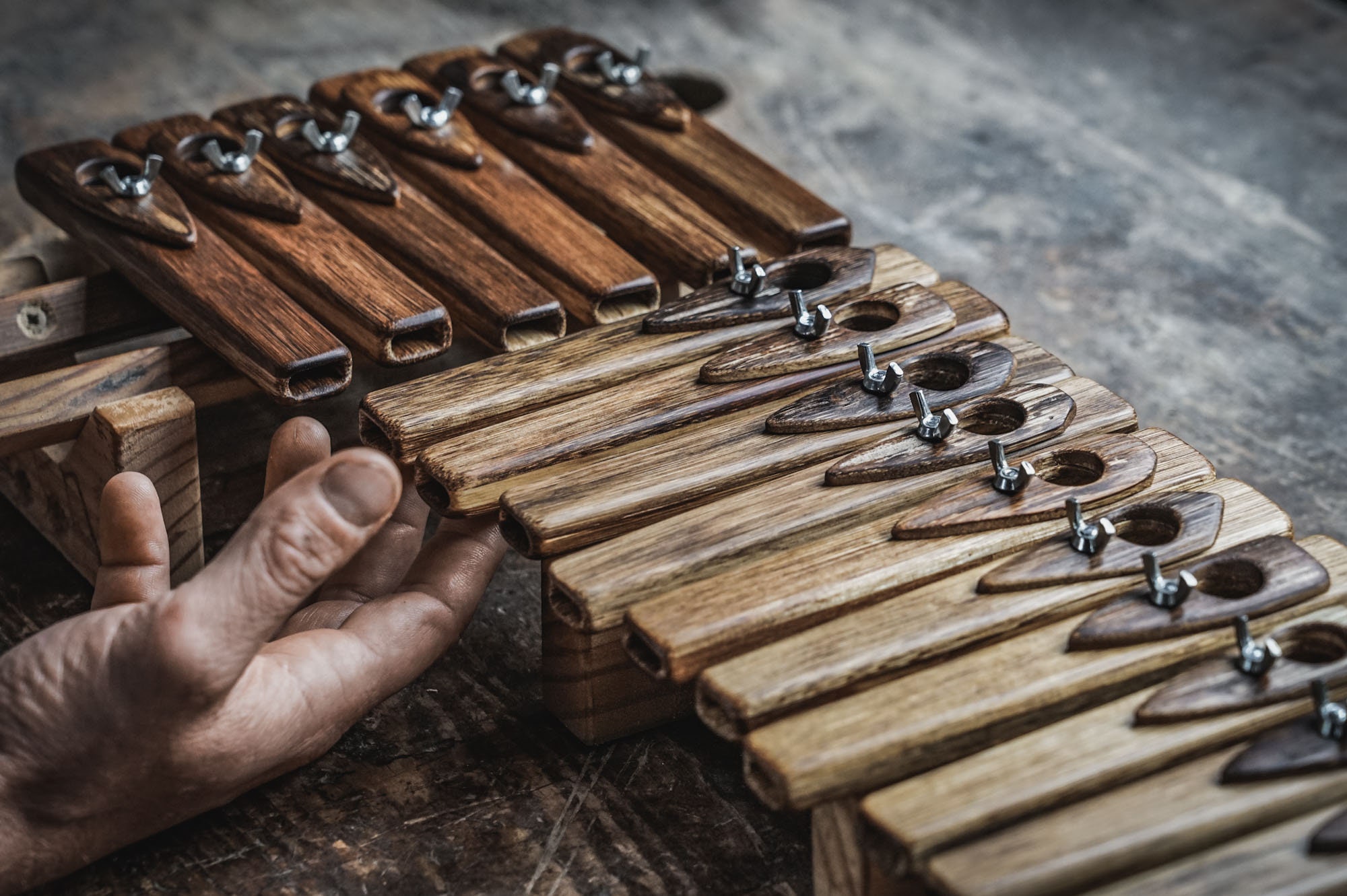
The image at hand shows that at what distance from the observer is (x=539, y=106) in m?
3.19

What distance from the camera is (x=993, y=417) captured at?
2432mm

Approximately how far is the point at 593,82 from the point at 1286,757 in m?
1.99

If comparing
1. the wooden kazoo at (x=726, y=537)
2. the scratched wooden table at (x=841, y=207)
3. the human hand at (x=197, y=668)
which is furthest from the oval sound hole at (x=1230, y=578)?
the human hand at (x=197, y=668)

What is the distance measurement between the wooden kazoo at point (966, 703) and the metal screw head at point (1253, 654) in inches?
1.9

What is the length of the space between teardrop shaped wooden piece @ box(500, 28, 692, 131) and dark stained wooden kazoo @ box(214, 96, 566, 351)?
434 millimetres

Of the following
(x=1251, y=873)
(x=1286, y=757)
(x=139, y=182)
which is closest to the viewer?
(x=1251, y=873)

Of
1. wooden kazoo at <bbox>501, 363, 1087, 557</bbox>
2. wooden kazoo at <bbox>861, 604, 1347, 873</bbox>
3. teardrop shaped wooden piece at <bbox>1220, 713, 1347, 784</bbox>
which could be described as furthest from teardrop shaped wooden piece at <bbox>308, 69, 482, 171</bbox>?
teardrop shaped wooden piece at <bbox>1220, 713, 1347, 784</bbox>

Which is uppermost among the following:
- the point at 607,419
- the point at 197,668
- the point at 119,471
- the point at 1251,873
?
the point at 1251,873

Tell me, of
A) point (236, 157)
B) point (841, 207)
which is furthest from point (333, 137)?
point (841, 207)

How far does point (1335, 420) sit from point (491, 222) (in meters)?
1.67

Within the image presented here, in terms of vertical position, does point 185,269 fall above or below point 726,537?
below

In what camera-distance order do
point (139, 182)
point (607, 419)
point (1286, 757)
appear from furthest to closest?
point (139, 182), point (607, 419), point (1286, 757)

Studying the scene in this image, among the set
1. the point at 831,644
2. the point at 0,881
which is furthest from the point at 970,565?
the point at 0,881

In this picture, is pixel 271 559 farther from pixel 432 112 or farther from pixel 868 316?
pixel 432 112
